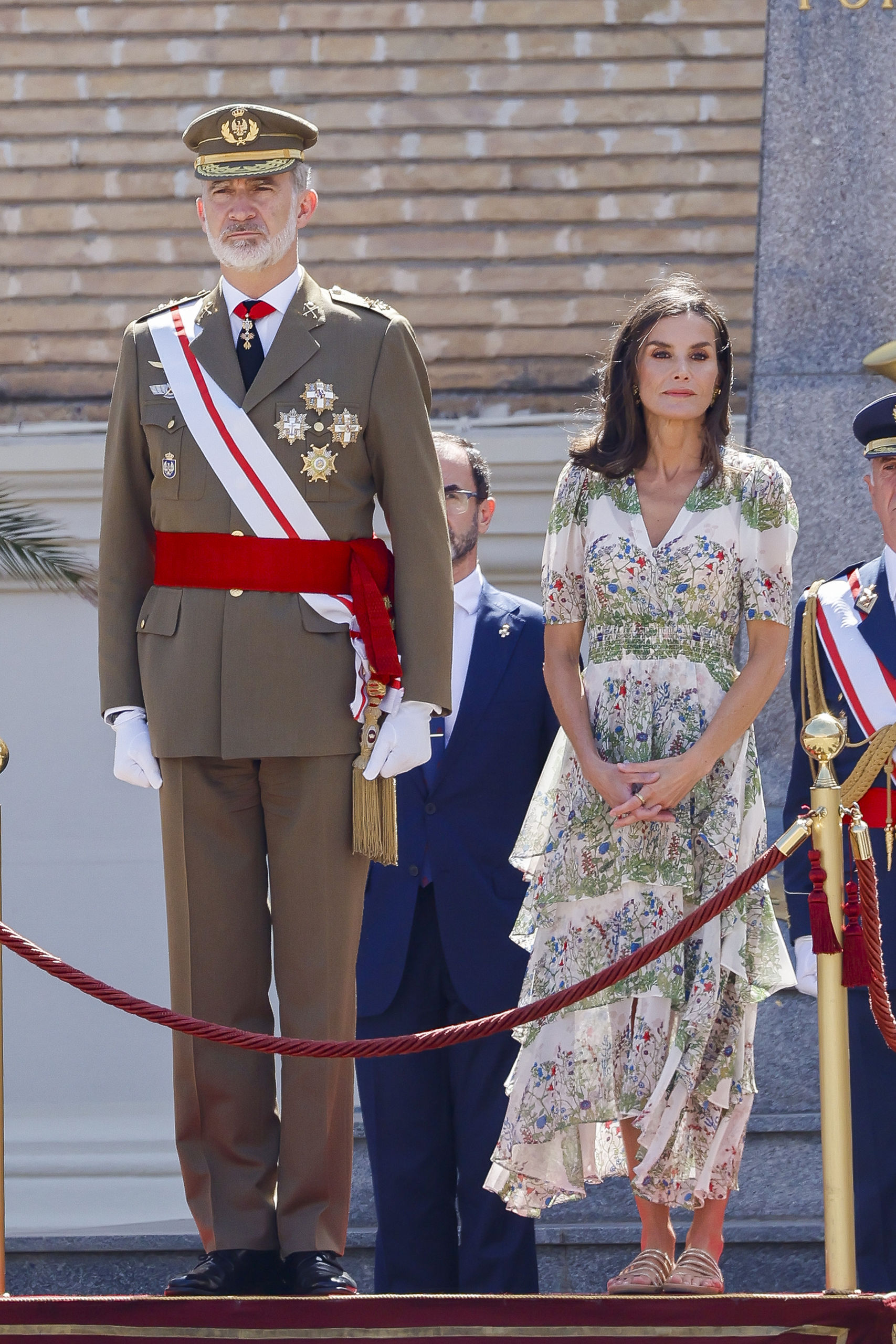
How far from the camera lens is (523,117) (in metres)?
5.62

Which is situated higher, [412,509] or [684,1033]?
[412,509]

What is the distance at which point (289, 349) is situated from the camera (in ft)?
10.1

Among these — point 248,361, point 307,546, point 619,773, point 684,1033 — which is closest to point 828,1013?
point 684,1033

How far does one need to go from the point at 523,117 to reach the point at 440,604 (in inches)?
116

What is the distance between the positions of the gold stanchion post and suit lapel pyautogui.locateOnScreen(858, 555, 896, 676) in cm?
86

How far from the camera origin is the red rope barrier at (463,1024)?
287cm

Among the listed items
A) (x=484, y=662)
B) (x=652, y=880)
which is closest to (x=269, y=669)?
(x=652, y=880)

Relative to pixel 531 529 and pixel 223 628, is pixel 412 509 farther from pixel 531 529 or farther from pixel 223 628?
pixel 531 529

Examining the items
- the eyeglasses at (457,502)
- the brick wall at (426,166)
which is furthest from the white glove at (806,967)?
the brick wall at (426,166)

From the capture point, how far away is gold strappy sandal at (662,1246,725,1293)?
308 cm

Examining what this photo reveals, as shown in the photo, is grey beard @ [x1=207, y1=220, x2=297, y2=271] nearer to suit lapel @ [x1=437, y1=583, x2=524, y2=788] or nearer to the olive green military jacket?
the olive green military jacket

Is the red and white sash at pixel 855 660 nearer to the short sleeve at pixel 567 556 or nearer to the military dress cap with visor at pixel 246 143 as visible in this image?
the short sleeve at pixel 567 556

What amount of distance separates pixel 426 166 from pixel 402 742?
3072 mm

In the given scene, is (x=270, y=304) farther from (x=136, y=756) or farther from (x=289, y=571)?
(x=136, y=756)
